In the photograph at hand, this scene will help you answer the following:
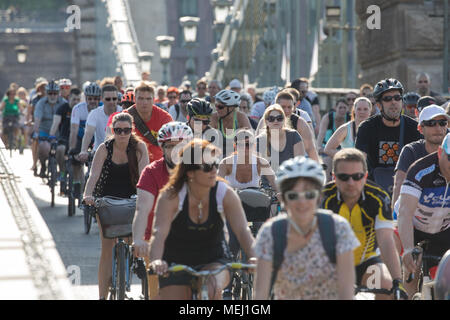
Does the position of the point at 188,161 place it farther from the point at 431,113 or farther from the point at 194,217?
the point at 431,113

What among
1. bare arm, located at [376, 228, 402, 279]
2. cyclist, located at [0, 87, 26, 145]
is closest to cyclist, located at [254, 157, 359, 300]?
bare arm, located at [376, 228, 402, 279]

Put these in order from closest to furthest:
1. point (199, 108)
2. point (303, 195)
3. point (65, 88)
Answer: point (303, 195), point (199, 108), point (65, 88)

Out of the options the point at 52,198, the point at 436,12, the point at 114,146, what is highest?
the point at 436,12

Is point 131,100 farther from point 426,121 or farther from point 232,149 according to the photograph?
point 426,121

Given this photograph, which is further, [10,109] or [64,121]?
[10,109]

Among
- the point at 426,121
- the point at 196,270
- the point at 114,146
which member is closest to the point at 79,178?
the point at 114,146

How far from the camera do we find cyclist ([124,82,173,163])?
1011cm

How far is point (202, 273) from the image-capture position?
6.04 meters

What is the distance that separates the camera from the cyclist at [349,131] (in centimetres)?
1087

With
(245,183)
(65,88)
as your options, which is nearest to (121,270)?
(245,183)

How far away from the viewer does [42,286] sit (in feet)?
19.8

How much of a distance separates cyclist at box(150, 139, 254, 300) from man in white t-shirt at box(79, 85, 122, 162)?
5927mm

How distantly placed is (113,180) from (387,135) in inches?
81.7

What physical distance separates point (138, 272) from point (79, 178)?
23.4ft
